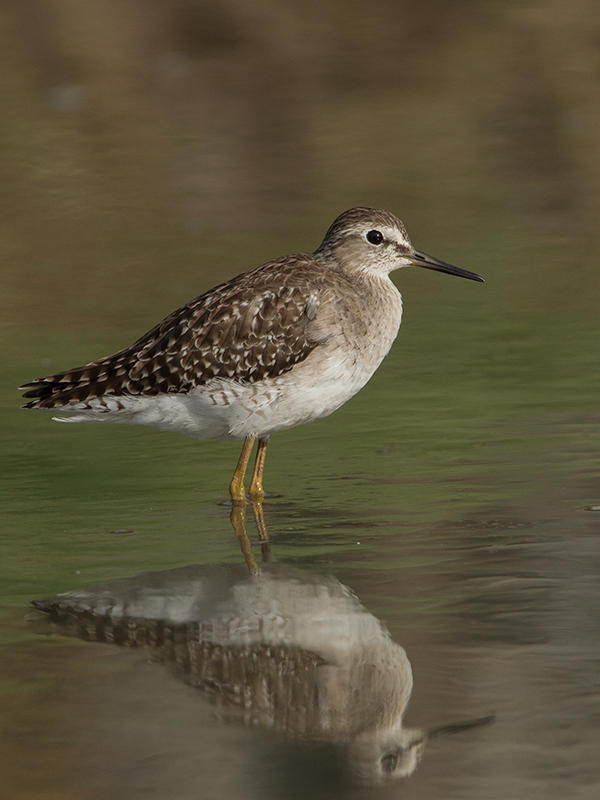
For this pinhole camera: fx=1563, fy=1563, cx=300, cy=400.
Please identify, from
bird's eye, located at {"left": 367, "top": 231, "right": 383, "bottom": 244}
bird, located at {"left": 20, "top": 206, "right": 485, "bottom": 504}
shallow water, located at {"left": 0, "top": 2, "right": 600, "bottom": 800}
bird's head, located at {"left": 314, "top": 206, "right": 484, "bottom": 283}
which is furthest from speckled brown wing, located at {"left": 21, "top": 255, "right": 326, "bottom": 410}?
shallow water, located at {"left": 0, "top": 2, "right": 600, "bottom": 800}

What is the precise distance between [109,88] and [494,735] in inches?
968

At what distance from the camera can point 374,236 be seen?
11844mm

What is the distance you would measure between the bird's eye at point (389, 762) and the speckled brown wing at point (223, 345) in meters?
4.88

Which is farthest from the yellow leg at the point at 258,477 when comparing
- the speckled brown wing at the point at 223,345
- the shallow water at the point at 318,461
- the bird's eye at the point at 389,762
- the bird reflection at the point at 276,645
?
the bird's eye at the point at 389,762

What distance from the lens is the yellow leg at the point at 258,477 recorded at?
10.8 metres

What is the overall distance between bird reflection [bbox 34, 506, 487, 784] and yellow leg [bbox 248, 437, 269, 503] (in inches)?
58.7

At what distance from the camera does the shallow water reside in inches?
256

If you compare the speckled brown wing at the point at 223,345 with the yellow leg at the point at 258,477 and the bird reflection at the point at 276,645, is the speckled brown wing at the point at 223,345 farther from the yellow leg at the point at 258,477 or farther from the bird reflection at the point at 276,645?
the bird reflection at the point at 276,645

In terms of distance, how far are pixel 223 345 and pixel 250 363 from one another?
27cm

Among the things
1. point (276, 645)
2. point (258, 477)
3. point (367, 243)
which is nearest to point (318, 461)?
point (258, 477)

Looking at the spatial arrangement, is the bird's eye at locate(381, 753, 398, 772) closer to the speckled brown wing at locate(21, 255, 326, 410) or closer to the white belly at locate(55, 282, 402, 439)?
the white belly at locate(55, 282, 402, 439)

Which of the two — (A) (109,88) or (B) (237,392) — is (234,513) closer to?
(B) (237,392)

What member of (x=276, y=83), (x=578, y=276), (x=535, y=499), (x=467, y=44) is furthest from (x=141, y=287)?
(x=467, y=44)

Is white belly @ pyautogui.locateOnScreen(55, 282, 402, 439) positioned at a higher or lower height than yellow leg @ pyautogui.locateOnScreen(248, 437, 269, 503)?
higher
